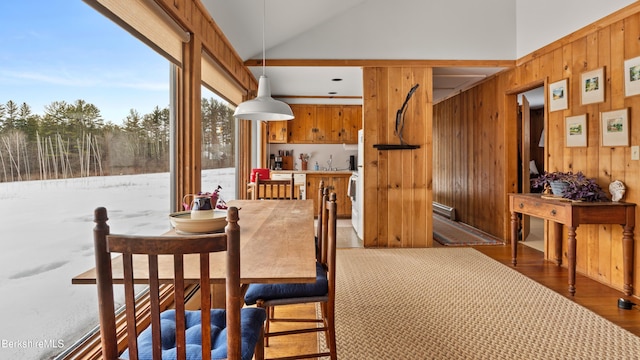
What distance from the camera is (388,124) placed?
4.48 metres

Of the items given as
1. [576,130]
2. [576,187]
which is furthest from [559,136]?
[576,187]

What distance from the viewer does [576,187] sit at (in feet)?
9.87

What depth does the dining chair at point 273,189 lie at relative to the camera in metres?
3.73

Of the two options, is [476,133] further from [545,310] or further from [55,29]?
[55,29]

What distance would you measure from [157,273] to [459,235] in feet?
16.0

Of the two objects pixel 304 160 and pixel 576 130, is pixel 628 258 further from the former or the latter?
pixel 304 160

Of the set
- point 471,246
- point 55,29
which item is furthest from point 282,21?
point 471,246

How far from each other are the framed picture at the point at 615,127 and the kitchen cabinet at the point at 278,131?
198 inches

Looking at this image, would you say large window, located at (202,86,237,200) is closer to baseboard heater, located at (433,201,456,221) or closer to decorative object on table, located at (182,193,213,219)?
decorative object on table, located at (182,193,213,219)

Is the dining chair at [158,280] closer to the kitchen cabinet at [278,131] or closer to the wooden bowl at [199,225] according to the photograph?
the wooden bowl at [199,225]

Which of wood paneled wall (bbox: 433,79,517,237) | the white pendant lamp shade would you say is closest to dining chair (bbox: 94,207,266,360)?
the white pendant lamp shade

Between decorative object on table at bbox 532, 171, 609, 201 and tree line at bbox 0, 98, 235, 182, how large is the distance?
10.8ft

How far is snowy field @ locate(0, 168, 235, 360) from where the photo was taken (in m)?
1.30

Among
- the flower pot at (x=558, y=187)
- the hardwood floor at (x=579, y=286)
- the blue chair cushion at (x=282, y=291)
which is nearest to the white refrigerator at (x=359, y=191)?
the hardwood floor at (x=579, y=286)
